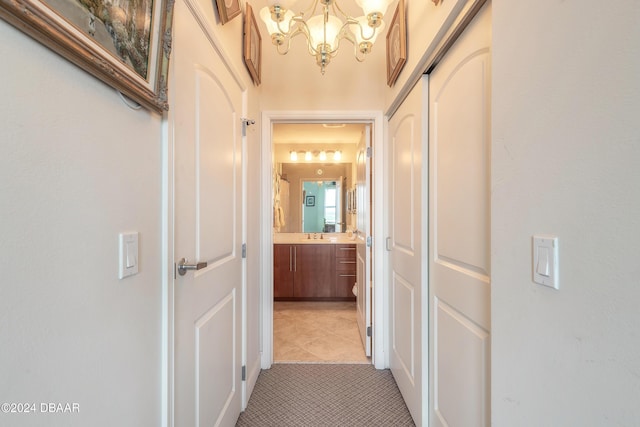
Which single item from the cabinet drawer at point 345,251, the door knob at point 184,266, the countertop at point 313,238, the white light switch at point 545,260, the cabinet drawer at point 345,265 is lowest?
the cabinet drawer at point 345,265

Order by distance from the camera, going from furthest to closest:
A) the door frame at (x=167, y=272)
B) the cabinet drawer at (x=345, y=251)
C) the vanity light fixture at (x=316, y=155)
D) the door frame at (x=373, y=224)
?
the vanity light fixture at (x=316, y=155) < the cabinet drawer at (x=345, y=251) < the door frame at (x=373, y=224) < the door frame at (x=167, y=272)

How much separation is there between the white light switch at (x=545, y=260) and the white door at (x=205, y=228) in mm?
1059

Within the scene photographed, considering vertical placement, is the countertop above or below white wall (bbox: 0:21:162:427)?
below

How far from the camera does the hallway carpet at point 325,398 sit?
168 centimetres

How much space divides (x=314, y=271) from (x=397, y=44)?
2.86 m

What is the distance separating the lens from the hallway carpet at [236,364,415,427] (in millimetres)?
1676

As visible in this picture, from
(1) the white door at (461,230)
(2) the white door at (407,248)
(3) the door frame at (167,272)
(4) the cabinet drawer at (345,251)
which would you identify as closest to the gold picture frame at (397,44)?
(2) the white door at (407,248)

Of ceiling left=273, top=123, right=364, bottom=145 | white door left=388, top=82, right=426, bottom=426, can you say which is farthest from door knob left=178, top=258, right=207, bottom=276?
ceiling left=273, top=123, right=364, bottom=145

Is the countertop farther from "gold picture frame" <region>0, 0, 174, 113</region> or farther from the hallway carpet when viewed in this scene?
"gold picture frame" <region>0, 0, 174, 113</region>

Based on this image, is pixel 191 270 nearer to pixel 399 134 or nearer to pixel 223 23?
pixel 223 23

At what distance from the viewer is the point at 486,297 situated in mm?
958

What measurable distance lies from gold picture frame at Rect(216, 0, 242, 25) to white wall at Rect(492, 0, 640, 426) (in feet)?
3.74

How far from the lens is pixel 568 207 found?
580mm

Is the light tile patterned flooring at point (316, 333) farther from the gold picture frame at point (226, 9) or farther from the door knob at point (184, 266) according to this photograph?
the gold picture frame at point (226, 9)
